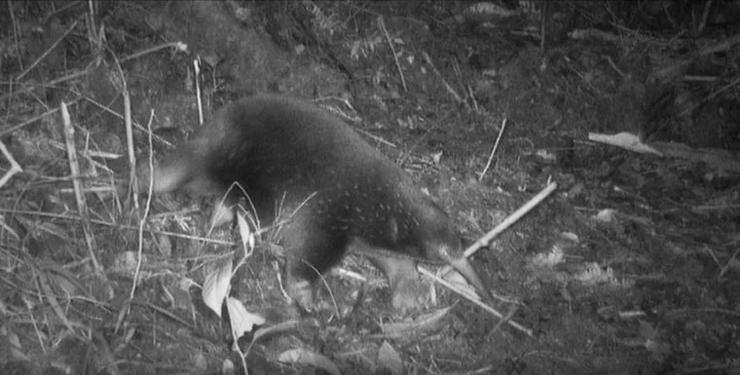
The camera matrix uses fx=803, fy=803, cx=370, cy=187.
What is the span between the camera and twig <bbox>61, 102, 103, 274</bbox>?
139 inches

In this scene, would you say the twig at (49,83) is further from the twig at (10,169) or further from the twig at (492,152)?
the twig at (492,152)

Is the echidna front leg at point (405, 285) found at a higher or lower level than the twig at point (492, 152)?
lower

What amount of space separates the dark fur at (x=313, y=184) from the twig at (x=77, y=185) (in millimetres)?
373

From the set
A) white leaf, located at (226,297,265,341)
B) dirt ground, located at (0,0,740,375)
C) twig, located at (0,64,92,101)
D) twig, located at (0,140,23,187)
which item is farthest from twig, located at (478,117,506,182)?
twig, located at (0,140,23,187)

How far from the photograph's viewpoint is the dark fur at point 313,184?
3.69 metres

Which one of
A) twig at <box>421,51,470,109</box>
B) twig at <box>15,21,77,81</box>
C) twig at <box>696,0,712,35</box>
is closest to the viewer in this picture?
twig at <box>15,21,77,81</box>

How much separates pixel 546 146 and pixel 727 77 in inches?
46.0

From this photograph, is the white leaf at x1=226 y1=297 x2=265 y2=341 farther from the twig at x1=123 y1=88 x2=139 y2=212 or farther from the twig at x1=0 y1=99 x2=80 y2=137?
the twig at x1=0 y1=99 x2=80 y2=137

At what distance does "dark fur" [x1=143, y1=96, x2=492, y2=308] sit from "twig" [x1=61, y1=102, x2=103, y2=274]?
373 millimetres

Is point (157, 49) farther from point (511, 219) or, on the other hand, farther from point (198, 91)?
point (511, 219)

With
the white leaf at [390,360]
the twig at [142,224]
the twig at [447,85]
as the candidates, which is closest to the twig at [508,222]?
the white leaf at [390,360]

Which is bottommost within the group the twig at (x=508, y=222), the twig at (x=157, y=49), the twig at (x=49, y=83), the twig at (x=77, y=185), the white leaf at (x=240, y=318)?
the white leaf at (x=240, y=318)

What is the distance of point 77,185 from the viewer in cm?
370

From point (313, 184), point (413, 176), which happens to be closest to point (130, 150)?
point (313, 184)
